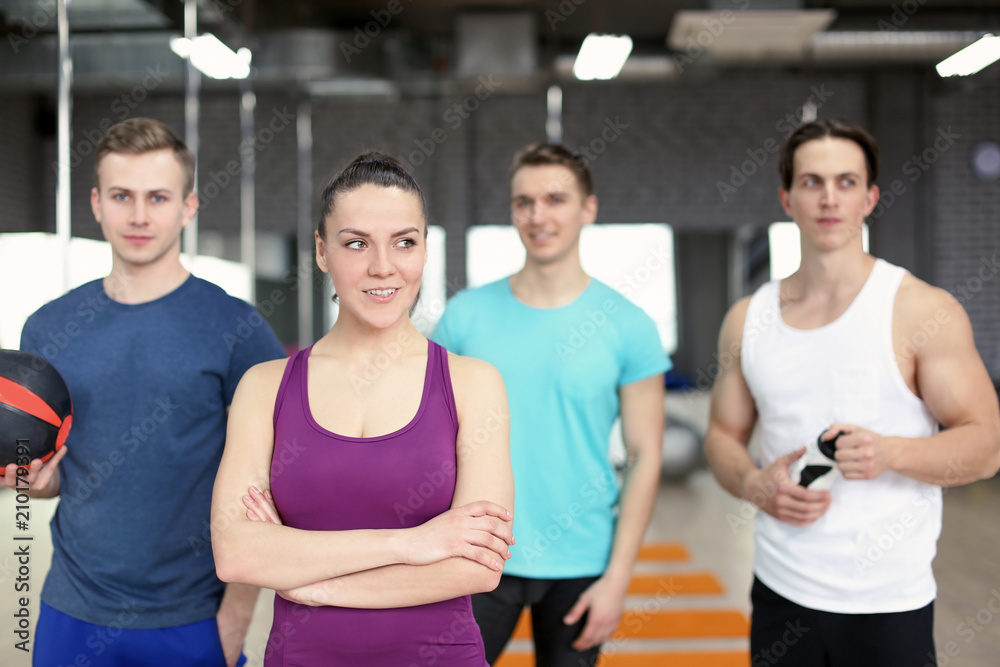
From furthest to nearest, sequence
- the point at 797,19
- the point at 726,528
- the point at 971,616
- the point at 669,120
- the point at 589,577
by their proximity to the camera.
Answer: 1. the point at 669,120
2. the point at 797,19
3. the point at 726,528
4. the point at 971,616
5. the point at 589,577

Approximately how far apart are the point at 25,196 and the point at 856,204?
6.26m

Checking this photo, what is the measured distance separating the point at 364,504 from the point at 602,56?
5.69 metres

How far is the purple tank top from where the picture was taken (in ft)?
4.12

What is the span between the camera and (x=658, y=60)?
6.98 meters

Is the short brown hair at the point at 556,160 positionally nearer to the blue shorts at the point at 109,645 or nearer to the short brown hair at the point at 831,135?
the short brown hair at the point at 831,135

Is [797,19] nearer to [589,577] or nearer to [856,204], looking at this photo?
[856,204]

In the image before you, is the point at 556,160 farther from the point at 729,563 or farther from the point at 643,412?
the point at 729,563

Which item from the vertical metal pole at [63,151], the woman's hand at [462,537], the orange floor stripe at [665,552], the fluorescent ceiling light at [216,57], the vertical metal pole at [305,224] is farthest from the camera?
the vertical metal pole at [305,224]

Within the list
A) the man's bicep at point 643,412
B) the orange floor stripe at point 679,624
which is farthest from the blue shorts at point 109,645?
the orange floor stripe at point 679,624

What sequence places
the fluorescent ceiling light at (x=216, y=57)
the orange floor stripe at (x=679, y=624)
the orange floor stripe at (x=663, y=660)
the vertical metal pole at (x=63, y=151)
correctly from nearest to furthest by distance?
the vertical metal pole at (x=63, y=151) → the orange floor stripe at (x=663, y=660) → the orange floor stripe at (x=679, y=624) → the fluorescent ceiling light at (x=216, y=57)

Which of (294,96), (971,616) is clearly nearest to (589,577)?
(971,616)

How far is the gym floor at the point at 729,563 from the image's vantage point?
3.42 meters

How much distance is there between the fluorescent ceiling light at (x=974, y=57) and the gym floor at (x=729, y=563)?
11.8 feet

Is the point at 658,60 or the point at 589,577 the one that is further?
the point at 658,60
